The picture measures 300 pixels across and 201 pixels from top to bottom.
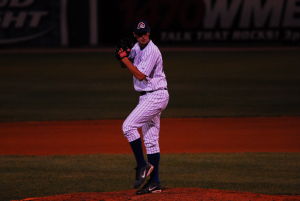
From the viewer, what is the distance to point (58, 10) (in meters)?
34.0

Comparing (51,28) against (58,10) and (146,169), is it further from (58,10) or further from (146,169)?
(146,169)

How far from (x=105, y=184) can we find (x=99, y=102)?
29.4 ft

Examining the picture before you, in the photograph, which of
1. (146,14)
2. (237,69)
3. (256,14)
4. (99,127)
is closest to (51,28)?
(146,14)

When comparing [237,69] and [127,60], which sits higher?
[127,60]

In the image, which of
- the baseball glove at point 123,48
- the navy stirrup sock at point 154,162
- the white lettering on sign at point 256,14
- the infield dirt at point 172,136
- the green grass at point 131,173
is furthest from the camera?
the white lettering on sign at point 256,14

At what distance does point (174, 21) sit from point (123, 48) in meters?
26.7

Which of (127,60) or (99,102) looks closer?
(127,60)

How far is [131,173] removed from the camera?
9.99m

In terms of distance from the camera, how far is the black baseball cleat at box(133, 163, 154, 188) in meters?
7.55

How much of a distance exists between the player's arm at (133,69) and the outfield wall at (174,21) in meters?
26.6

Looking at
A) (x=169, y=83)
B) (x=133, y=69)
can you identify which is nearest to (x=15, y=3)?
(x=169, y=83)

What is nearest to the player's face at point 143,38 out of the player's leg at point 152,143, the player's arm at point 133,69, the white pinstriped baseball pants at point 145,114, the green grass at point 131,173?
the player's arm at point 133,69

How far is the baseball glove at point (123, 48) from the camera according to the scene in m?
7.48

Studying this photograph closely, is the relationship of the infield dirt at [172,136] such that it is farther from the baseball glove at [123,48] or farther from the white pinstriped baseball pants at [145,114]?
the baseball glove at [123,48]
